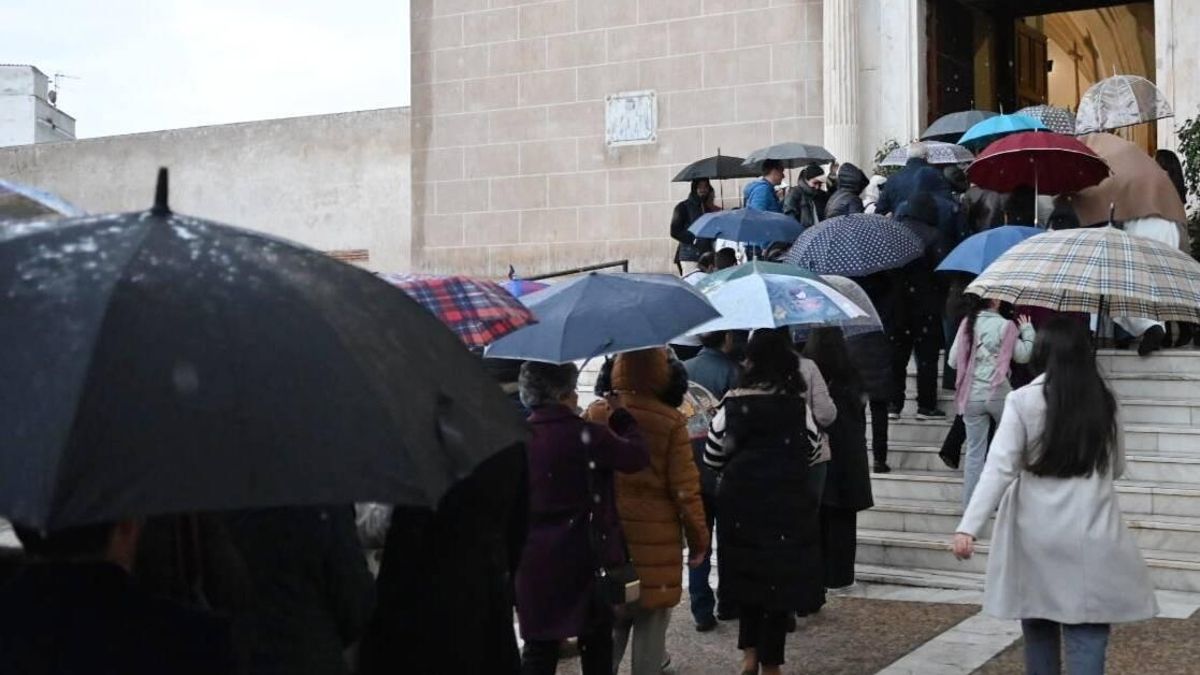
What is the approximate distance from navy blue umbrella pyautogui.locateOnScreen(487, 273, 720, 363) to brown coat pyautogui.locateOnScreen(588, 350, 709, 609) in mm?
324

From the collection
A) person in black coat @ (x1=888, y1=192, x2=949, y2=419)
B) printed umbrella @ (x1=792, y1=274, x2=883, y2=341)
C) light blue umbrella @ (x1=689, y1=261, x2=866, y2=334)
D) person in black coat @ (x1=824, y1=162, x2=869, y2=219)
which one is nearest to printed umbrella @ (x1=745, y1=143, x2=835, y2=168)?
person in black coat @ (x1=824, y1=162, x2=869, y2=219)

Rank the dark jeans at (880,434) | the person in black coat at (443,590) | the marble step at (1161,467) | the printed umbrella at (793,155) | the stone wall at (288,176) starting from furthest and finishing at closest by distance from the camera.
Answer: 1. the stone wall at (288,176)
2. the printed umbrella at (793,155)
3. the dark jeans at (880,434)
4. the marble step at (1161,467)
5. the person in black coat at (443,590)

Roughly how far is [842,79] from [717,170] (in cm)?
206

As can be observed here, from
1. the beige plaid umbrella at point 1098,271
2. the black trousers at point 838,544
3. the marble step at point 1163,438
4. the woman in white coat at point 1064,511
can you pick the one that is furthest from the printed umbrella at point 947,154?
the woman in white coat at point 1064,511

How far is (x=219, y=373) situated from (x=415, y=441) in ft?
1.24

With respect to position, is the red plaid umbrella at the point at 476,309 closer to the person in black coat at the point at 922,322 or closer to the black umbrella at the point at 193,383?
the black umbrella at the point at 193,383

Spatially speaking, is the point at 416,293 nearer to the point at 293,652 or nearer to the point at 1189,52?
the point at 293,652

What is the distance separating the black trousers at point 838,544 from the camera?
28.6ft

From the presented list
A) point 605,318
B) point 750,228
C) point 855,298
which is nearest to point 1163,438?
point 855,298

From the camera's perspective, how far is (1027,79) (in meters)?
18.8

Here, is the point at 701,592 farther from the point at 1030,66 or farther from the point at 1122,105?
the point at 1030,66

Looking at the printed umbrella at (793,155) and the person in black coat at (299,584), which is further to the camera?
the printed umbrella at (793,155)

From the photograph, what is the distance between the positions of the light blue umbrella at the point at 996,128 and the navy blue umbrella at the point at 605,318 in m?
7.52

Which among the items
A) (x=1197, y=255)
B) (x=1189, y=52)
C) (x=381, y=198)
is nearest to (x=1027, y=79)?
(x=1189, y=52)
